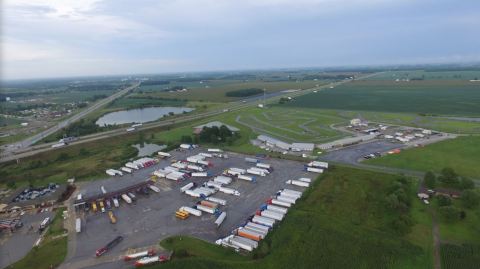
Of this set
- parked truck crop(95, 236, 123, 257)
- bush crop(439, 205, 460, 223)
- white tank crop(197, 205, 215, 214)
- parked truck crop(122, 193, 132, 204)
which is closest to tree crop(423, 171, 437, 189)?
bush crop(439, 205, 460, 223)

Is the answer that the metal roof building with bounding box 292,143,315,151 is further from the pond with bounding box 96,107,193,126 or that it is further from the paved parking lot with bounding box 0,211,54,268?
the pond with bounding box 96,107,193,126

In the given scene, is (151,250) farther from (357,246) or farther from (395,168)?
(395,168)

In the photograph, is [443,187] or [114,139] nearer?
[443,187]

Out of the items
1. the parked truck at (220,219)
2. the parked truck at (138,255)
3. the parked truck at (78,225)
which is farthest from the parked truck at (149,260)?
the parked truck at (78,225)

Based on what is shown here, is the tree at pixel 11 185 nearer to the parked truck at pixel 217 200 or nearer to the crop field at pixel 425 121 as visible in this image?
the parked truck at pixel 217 200

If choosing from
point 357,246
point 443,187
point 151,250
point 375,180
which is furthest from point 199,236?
point 443,187

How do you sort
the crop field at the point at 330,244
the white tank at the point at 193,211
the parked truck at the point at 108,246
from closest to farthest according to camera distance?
the crop field at the point at 330,244, the parked truck at the point at 108,246, the white tank at the point at 193,211

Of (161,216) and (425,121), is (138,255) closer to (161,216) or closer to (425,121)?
(161,216)

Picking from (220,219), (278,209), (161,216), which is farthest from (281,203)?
(161,216)
